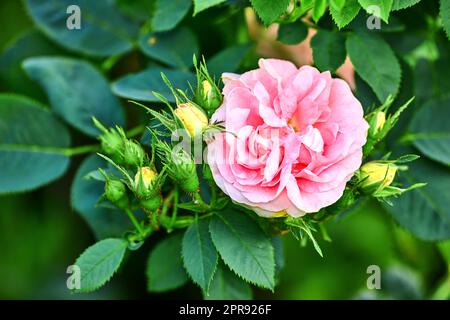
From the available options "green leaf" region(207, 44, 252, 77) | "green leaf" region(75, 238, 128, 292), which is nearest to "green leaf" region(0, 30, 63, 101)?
"green leaf" region(207, 44, 252, 77)

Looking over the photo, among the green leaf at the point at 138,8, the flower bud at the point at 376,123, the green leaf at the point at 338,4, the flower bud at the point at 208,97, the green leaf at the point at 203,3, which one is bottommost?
the flower bud at the point at 376,123

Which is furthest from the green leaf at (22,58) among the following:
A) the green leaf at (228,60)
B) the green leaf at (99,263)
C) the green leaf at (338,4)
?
the green leaf at (338,4)

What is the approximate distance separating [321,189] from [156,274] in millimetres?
310

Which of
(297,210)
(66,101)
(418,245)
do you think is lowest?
(418,245)

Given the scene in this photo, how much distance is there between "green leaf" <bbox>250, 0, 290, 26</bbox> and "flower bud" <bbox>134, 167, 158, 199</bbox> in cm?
20

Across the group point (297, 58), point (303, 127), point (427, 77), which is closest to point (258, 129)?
point (303, 127)

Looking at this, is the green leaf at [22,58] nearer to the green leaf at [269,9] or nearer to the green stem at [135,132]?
the green stem at [135,132]

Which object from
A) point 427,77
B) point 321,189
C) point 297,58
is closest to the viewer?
point 321,189

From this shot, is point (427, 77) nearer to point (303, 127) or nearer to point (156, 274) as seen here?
point (303, 127)

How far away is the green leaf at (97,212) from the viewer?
2.94ft

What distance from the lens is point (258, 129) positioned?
687 mm

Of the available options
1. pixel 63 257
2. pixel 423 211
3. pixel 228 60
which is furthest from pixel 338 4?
pixel 63 257

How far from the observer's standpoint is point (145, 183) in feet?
2.32

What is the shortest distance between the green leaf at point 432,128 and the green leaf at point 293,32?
213 millimetres
